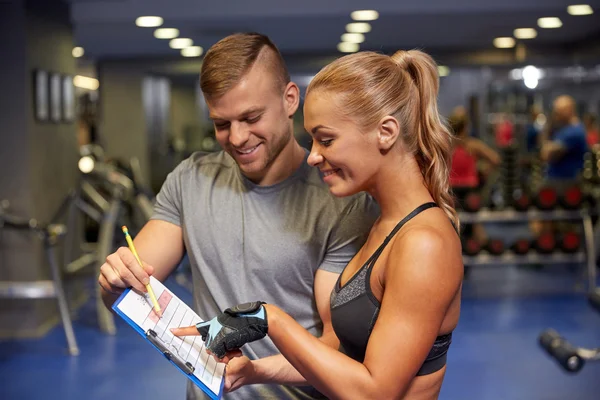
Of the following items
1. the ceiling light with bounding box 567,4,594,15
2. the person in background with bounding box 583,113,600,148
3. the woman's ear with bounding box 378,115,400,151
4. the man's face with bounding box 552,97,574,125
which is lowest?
the person in background with bounding box 583,113,600,148

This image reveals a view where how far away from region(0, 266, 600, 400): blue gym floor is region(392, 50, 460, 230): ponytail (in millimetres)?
3307

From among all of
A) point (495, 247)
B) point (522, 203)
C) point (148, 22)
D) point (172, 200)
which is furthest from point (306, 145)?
point (172, 200)

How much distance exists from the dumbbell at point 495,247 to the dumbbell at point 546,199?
57 centimetres

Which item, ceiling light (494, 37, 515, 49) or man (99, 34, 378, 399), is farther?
ceiling light (494, 37, 515, 49)

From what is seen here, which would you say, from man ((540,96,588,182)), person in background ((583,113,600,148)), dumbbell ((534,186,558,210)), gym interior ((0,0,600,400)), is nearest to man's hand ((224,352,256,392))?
gym interior ((0,0,600,400))

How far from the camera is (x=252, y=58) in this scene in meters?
1.73

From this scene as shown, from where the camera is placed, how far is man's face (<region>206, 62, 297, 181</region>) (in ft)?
5.59

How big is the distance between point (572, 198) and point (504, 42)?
13.6 feet

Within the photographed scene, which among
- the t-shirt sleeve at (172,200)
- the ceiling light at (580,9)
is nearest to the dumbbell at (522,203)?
the ceiling light at (580,9)

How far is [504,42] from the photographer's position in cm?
1113

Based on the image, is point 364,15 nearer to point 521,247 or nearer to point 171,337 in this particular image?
point 521,247

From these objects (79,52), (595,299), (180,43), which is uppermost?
(595,299)


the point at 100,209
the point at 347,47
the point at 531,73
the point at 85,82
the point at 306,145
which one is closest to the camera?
the point at 306,145

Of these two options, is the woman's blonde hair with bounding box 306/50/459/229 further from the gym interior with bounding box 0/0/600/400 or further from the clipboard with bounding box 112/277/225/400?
the gym interior with bounding box 0/0/600/400
